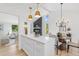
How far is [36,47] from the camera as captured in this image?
2.01 meters

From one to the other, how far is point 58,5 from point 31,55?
1028mm

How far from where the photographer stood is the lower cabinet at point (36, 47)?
1.99 meters

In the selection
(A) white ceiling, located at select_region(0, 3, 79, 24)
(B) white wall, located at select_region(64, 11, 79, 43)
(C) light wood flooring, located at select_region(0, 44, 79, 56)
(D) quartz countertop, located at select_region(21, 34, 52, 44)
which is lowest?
(C) light wood flooring, located at select_region(0, 44, 79, 56)

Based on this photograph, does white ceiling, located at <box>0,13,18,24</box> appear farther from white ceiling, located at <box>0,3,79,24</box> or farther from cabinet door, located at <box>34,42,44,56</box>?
cabinet door, located at <box>34,42,44,56</box>

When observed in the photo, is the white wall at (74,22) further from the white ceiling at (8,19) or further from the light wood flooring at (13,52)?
the white ceiling at (8,19)

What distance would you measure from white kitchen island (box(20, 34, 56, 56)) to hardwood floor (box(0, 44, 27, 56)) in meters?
0.10

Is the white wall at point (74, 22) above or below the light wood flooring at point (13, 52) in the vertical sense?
above

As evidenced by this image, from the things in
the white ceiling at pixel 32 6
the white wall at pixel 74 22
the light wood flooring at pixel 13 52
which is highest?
the white ceiling at pixel 32 6

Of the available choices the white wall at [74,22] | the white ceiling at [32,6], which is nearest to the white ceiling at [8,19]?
the white ceiling at [32,6]

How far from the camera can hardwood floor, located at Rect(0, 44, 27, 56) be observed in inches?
79.1

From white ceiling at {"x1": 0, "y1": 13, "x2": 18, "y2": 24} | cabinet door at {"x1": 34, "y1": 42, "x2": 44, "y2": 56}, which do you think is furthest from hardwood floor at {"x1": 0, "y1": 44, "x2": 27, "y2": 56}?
white ceiling at {"x1": 0, "y1": 13, "x2": 18, "y2": 24}

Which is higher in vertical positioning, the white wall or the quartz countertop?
the white wall

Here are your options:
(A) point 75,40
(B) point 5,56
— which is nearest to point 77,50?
(A) point 75,40

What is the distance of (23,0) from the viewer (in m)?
2.00
